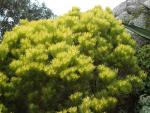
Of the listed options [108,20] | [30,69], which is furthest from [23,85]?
[108,20]

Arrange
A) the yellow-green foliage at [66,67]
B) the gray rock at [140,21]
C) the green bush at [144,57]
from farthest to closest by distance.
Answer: the gray rock at [140,21] < the green bush at [144,57] < the yellow-green foliage at [66,67]

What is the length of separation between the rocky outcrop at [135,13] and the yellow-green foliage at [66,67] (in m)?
2.08

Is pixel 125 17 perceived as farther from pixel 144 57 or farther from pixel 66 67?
pixel 66 67

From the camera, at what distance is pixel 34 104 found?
28.7ft

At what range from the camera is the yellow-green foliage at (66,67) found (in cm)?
861

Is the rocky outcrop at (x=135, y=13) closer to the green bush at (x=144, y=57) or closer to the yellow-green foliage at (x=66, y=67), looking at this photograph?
the green bush at (x=144, y=57)

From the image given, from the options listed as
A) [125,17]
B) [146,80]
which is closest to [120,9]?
[125,17]

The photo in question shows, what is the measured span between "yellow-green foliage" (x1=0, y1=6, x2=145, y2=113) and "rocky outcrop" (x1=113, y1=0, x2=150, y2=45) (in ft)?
6.82

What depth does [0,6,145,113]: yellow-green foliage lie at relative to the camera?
8.61 metres

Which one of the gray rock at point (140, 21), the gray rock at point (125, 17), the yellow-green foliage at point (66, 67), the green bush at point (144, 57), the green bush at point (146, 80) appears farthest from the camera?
the gray rock at point (125, 17)

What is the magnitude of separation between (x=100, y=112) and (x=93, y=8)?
2.71m

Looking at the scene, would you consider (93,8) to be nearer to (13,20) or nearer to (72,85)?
(72,85)

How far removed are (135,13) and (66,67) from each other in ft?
13.8

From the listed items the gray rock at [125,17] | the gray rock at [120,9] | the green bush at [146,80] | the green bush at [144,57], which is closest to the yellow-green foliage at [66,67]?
the green bush at [146,80]
